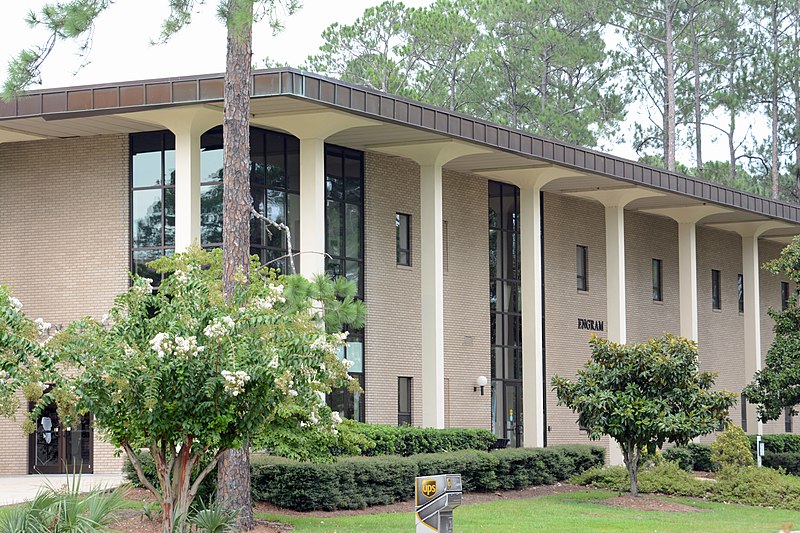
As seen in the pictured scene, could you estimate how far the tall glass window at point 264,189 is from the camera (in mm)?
27812

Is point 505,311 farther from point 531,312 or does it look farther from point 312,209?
point 312,209

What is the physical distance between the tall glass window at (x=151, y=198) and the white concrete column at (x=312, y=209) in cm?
327

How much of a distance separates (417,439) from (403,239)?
700 cm

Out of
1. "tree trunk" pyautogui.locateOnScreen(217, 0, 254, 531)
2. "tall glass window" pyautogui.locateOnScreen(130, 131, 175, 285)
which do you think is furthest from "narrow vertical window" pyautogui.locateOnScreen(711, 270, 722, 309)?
"tree trunk" pyautogui.locateOnScreen(217, 0, 254, 531)

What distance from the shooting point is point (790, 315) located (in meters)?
A: 33.8

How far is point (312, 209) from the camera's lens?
2638cm

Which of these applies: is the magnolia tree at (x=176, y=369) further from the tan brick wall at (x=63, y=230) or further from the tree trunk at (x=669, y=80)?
the tree trunk at (x=669, y=80)

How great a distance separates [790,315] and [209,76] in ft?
56.6

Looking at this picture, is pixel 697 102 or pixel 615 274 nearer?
pixel 615 274

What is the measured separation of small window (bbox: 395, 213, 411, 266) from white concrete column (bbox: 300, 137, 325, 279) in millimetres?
5768

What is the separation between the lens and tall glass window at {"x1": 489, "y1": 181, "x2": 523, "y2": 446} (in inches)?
1377

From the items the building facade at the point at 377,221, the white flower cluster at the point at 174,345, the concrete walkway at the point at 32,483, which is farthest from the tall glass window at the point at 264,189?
the white flower cluster at the point at 174,345

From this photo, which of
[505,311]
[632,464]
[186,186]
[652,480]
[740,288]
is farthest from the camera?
[740,288]

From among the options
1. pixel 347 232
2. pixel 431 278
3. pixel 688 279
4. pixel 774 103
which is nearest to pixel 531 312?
pixel 431 278
